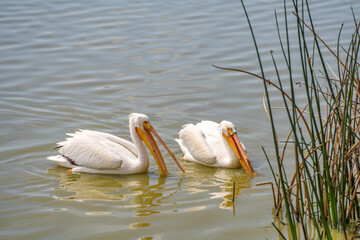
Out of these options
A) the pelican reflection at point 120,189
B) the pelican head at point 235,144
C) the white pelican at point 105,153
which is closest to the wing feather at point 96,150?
the white pelican at point 105,153

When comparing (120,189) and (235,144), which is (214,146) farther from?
(120,189)

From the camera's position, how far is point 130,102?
6523 millimetres

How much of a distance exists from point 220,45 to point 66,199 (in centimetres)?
461

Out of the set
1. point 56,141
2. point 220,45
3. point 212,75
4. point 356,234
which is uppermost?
point 220,45

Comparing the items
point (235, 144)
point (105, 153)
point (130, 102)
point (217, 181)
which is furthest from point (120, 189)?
point (130, 102)

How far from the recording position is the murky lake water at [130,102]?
393cm

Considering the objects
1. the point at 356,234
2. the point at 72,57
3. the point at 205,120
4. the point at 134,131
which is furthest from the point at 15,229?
the point at 72,57

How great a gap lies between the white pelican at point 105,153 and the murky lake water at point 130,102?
10 centimetres

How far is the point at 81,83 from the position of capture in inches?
284

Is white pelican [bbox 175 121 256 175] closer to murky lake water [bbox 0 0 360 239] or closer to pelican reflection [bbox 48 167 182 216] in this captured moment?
murky lake water [bbox 0 0 360 239]

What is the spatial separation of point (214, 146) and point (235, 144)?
381mm

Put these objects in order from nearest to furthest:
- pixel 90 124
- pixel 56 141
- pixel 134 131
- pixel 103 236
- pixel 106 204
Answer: pixel 103 236, pixel 106 204, pixel 134 131, pixel 56 141, pixel 90 124

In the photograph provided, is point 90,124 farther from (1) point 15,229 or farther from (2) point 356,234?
(2) point 356,234

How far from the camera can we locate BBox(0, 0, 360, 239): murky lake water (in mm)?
3930
